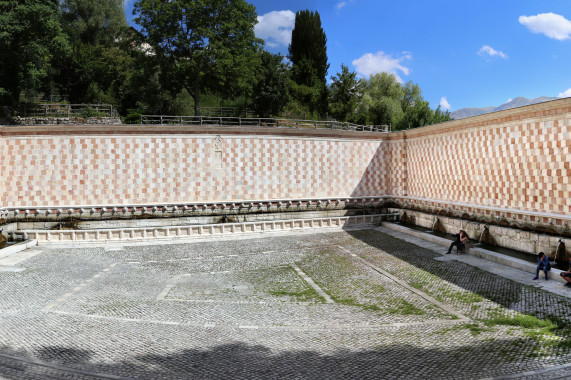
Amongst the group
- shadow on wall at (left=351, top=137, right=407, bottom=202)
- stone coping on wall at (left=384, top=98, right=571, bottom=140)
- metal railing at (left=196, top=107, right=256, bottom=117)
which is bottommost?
shadow on wall at (left=351, top=137, right=407, bottom=202)

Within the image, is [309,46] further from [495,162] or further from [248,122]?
[495,162]

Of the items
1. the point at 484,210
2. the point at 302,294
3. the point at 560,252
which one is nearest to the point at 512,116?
the point at 484,210

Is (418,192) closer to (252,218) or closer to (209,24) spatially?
(252,218)

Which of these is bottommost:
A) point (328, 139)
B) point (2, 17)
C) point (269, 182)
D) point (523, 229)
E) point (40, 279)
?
point (40, 279)

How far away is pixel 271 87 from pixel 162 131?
15.9m

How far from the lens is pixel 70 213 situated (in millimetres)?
19406

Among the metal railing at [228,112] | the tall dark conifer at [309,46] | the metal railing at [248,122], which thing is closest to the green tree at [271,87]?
the metal railing at [228,112]

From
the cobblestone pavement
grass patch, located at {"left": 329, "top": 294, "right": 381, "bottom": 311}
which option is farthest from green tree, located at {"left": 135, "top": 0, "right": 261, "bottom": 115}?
grass patch, located at {"left": 329, "top": 294, "right": 381, "bottom": 311}

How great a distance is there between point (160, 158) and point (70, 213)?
16.3ft

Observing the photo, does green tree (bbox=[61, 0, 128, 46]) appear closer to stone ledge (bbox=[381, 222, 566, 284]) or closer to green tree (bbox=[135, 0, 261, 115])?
green tree (bbox=[135, 0, 261, 115])

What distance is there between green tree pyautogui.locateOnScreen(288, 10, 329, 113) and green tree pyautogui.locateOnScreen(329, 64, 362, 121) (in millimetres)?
4096

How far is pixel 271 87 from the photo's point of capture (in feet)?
113

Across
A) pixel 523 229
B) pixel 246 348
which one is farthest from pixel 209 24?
pixel 246 348

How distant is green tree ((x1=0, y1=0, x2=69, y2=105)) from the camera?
2711 cm
